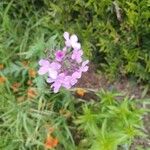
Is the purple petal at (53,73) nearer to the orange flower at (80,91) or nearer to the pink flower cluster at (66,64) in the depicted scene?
the pink flower cluster at (66,64)

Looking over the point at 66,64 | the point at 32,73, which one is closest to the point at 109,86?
the point at 32,73

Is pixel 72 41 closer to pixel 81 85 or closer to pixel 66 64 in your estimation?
pixel 66 64

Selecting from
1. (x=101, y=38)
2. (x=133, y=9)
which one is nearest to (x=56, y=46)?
(x=101, y=38)

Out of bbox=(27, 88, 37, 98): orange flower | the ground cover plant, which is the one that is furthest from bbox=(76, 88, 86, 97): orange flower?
bbox=(27, 88, 37, 98): orange flower

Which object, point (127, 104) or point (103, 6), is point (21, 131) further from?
point (103, 6)

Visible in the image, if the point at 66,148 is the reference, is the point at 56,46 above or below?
above

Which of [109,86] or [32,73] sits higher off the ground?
[32,73]

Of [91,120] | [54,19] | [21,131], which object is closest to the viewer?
[91,120]

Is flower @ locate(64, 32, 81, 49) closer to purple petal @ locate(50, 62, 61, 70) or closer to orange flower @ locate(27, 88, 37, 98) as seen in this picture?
purple petal @ locate(50, 62, 61, 70)
